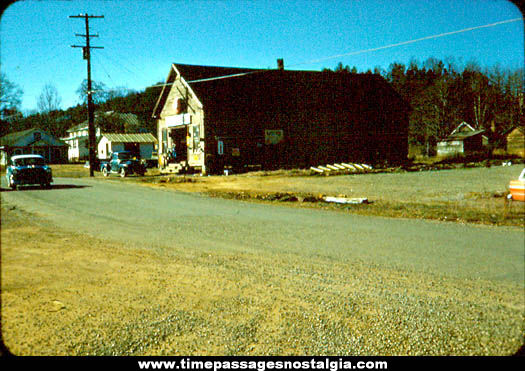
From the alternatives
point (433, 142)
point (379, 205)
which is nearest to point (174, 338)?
point (379, 205)

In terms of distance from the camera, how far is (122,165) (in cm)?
3077

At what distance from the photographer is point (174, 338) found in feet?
Result: 13.5

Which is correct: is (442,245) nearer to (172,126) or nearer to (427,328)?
(427,328)

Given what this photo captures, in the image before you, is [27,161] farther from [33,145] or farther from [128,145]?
[128,145]

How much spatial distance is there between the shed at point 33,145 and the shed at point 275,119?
26.2 metres

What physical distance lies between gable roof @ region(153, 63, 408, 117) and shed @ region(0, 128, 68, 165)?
26589 mm

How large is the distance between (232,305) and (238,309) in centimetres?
14

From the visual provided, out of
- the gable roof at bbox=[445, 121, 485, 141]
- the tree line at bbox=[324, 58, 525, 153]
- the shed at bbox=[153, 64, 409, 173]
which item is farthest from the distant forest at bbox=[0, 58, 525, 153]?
the shed at bbox=[153, 64, 409, 173]

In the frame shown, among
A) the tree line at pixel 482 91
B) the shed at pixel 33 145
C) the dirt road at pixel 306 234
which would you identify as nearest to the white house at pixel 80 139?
the shed at pixel 33 145

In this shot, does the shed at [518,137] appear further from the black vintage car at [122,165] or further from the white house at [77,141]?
the black vintage car at [122,165]

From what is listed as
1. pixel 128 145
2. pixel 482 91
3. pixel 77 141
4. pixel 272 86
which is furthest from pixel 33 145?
pixel 272 86

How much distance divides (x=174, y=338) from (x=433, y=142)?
156 ft

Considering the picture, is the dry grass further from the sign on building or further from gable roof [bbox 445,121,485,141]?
the sign on building

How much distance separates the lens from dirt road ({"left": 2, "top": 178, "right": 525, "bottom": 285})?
24.5 ft
